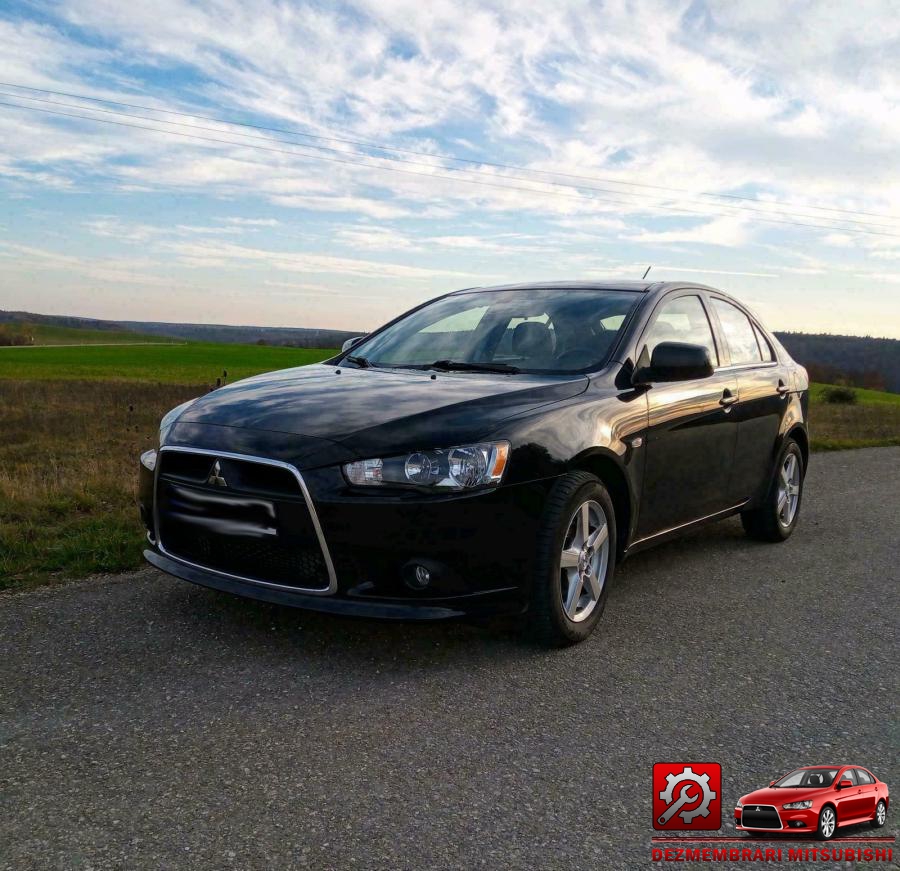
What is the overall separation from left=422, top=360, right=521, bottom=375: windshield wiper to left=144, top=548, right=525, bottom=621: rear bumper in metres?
1.30

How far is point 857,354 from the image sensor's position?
86.1 m

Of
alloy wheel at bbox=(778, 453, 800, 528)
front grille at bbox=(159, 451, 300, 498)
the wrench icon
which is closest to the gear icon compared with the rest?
the wrench icon

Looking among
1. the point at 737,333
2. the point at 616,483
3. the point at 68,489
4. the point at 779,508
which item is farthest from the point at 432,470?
the point at 68,489

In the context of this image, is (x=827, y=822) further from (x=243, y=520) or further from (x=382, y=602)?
(x=243, y=520)

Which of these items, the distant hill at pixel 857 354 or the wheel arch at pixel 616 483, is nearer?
the wheel arch at pixel 616 483

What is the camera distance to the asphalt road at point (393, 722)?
2.47 meters

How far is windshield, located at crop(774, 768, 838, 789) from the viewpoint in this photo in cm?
276

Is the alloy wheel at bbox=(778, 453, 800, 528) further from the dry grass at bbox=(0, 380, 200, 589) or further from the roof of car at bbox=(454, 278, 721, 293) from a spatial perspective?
the dry grass at bbox=(0, 380, 200, 589)

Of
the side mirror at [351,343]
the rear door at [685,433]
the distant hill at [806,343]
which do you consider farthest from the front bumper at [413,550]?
the distant hill at [806,343]

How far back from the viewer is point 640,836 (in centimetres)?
253

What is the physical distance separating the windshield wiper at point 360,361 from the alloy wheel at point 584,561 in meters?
1.63

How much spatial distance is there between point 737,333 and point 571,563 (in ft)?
8.84

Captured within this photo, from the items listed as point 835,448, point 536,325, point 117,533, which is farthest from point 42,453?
point 835,448

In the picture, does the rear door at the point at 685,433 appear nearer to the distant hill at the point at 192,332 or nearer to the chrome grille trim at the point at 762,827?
the chrome grille trim at the point at 762,827
